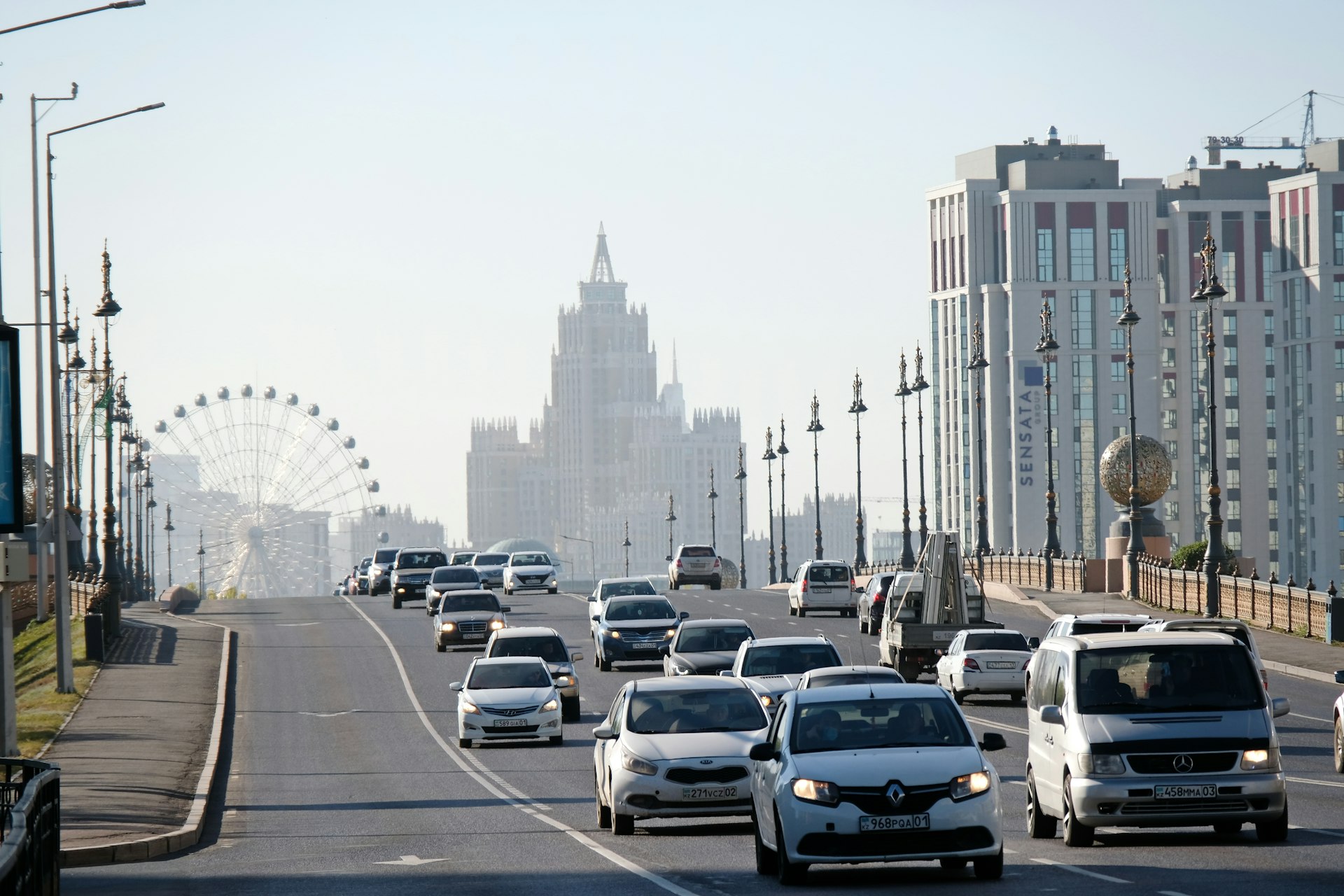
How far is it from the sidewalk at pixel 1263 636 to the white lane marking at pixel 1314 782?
12.2m

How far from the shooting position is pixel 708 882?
1566cm

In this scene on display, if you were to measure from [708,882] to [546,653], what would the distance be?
866 inches

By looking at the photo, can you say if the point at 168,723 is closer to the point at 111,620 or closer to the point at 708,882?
the point at 111,620

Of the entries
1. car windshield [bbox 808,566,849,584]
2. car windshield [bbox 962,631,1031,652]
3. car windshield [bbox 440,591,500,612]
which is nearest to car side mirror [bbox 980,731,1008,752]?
car windshield [bbox 962,631,1031,652]

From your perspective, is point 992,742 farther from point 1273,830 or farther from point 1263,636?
point 1263,636

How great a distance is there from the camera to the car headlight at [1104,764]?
53.2 ft

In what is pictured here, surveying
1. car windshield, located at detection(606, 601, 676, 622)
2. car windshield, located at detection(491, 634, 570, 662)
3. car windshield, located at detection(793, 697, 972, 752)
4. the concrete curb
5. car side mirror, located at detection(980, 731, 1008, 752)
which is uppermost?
car windshield, located at detection(793, 697, 972, 752)

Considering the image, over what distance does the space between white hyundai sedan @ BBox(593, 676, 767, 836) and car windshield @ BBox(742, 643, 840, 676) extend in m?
9.92

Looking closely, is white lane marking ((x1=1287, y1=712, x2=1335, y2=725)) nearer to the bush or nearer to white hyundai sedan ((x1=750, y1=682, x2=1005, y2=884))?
white hyundai sedan ((x1=750, y1=682, x2=1005, y2=884))

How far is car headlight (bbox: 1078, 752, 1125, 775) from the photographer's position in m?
16.2

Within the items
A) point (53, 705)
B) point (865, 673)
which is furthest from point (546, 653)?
point (865, 673)

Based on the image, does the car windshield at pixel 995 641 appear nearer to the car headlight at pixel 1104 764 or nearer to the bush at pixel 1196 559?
the car headlight at pixel 1104 764

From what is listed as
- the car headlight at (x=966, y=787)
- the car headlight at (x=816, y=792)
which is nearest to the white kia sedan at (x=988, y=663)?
the car headlight at (x=966, y=787)

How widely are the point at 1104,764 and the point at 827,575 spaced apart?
45.2 m
